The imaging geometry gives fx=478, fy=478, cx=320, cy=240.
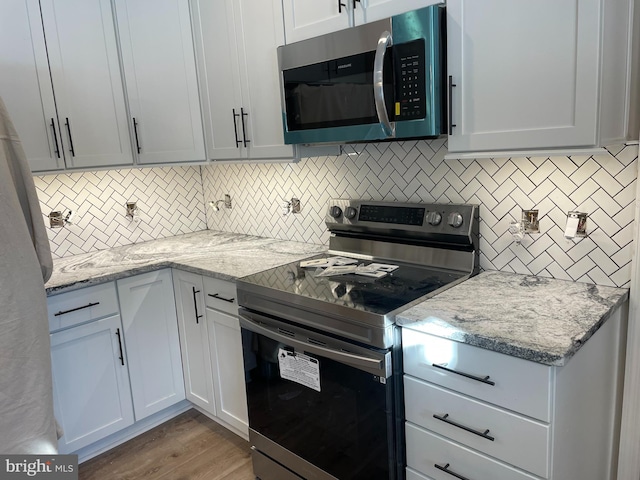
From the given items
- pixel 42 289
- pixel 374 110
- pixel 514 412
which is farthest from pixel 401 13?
pixel 42 289

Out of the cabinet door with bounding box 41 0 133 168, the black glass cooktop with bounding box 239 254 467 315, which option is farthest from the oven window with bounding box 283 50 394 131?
the cabinet door with bounding box 41 0 133 168

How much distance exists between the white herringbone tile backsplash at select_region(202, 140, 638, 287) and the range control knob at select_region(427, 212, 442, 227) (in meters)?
0.09

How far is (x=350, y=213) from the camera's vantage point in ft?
7.37

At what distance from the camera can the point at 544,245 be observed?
1740mm

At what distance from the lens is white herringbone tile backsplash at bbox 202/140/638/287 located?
158 centimetres

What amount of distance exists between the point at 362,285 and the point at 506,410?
0.68m

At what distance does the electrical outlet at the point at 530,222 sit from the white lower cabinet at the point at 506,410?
0.38 m

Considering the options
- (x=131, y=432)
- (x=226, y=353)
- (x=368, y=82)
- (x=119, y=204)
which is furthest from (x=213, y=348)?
(x=368, y=82)

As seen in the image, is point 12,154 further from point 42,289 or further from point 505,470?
point 505,470

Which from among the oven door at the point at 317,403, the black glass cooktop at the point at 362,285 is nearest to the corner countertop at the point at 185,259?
the black glass cooktop at the point at 362,285

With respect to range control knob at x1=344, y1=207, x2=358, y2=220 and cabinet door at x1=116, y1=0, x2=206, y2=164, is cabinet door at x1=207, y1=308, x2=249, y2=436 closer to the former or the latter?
range control knob at x1=344, y1=207, x2=358, y2=220

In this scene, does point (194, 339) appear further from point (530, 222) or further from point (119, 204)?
point (530, 222)

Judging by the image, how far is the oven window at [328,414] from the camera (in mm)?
1562

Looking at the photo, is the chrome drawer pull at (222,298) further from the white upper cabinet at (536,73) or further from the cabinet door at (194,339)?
the white upper cabinet at (536,73)
